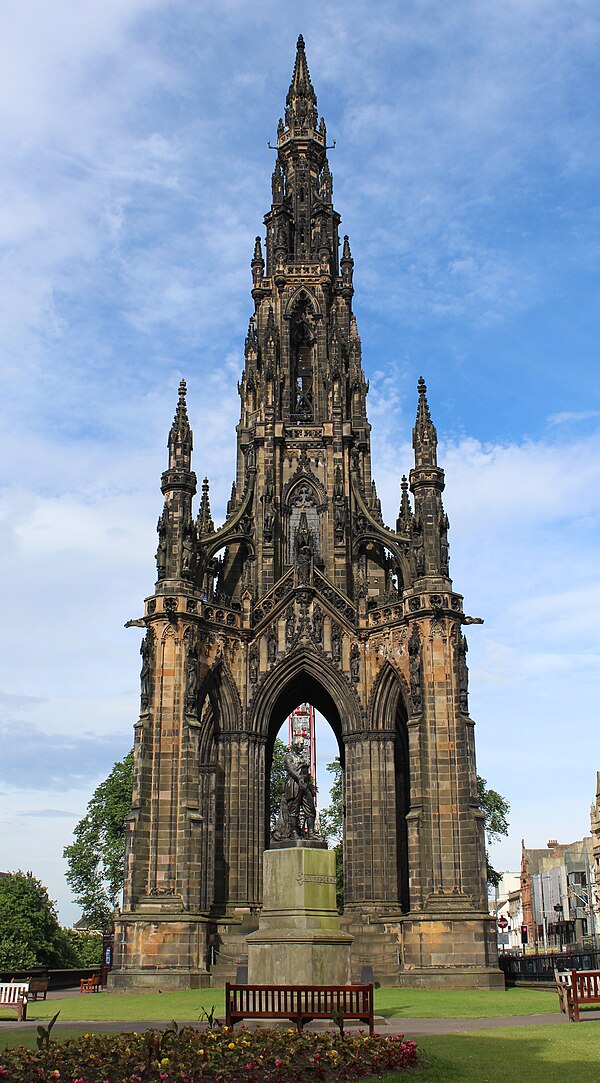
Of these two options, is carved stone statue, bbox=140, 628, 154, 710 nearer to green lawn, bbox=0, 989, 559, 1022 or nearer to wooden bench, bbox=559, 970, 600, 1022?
green lawn, bbox=0, 989, 559, 1022

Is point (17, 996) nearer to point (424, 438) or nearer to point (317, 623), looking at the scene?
point (317, 623)

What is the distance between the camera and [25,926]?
1761 inches

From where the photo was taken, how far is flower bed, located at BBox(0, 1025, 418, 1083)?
9.59 metres

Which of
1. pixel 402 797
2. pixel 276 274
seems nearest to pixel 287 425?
pixel 276 274

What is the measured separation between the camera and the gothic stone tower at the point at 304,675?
102ft

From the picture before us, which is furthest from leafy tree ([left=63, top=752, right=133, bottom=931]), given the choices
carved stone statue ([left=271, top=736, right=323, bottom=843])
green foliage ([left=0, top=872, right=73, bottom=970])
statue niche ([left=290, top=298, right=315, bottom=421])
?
carved stone statue ([left=271, top=736, right=323, bottom=843])

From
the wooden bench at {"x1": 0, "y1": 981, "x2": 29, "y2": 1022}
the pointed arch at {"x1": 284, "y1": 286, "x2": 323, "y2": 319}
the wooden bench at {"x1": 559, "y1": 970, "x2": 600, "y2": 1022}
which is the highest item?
the pointed arch at {"x1": 284, "y1": 286, "x2": 323, "y2": 319}

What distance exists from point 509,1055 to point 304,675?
2560 cm

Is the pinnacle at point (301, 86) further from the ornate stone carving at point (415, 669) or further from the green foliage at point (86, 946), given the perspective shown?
the green foliage at point (86, 946)

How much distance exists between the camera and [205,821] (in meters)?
37.8

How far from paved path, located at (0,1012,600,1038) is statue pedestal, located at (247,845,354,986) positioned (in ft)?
3.18

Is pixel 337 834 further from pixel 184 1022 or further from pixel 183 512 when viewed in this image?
pixel 184 1022

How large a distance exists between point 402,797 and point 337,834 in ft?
101

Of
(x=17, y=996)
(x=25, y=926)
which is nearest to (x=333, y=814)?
(x=25, y=926)
